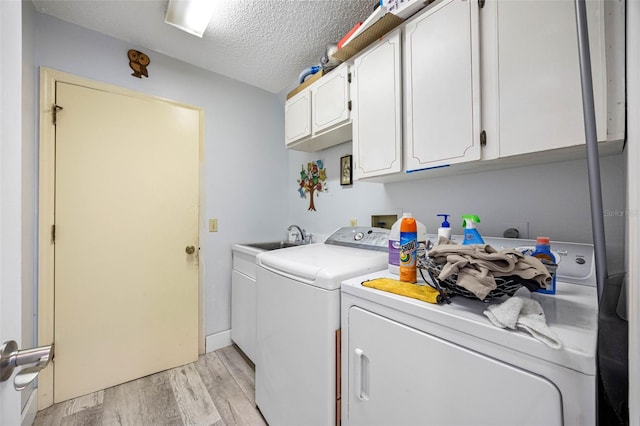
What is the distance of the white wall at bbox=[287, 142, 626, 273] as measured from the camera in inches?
41.3

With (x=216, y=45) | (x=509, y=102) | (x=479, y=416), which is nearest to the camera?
(x=479, y=416)

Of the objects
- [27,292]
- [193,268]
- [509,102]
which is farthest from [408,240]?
[27,292]

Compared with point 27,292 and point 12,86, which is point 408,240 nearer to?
point 12,86

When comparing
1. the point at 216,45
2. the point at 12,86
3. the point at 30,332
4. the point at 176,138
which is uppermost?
the point at 216,45

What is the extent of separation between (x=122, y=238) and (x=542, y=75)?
2539mm

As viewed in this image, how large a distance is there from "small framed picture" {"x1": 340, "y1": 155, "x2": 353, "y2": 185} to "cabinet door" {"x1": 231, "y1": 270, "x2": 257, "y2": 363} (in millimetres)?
1092

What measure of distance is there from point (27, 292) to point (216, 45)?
6.71 feet

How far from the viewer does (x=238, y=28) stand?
180 centimetres

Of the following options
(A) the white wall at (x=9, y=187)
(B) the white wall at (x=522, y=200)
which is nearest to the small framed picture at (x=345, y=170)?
(B) the white wall at (x=522, y=200)

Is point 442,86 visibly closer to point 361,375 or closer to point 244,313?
point 361,375

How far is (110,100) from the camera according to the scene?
1.84 metres

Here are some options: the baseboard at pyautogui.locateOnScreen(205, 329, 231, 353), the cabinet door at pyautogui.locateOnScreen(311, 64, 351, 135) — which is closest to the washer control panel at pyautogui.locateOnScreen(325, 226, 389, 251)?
the cabinet door at pyautogui.locateOnScreen(311, 64, 351, 135)

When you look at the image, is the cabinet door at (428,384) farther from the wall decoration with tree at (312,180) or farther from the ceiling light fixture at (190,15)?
the ceiling light fixture at (190,15)

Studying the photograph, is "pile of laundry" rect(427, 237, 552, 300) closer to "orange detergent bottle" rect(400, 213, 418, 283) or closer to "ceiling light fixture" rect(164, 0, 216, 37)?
"orange detergent bottle" rect(400, 213, 418, 283)
